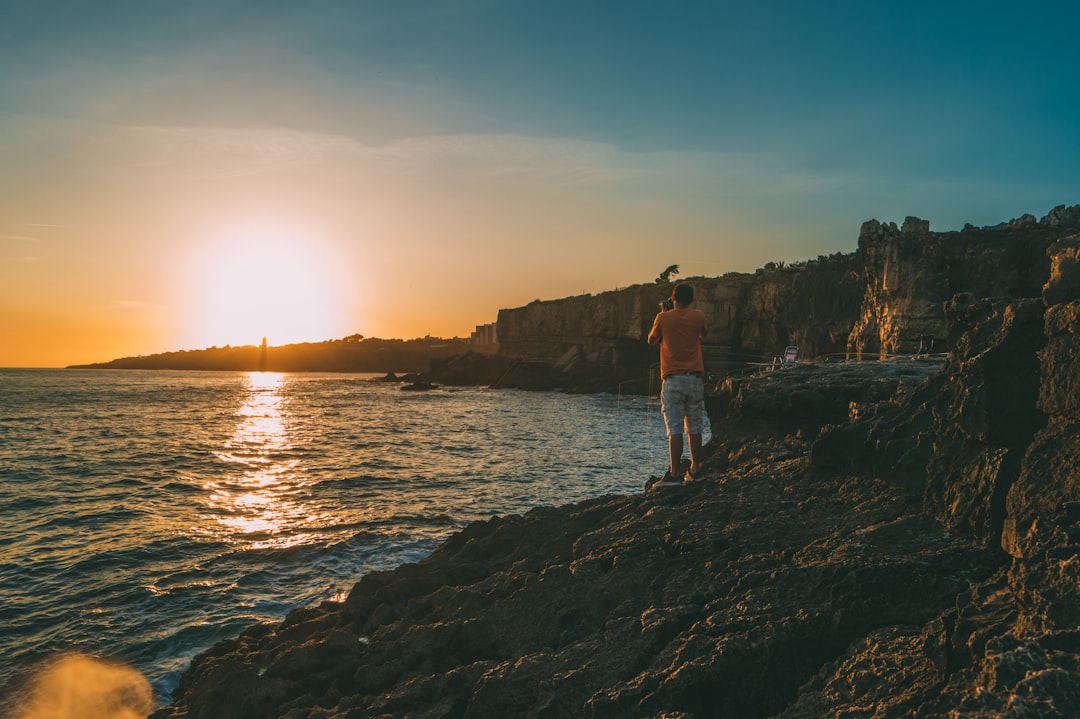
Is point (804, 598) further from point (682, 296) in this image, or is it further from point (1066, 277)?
point (682, 296)

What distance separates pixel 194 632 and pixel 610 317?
67795 millimetres

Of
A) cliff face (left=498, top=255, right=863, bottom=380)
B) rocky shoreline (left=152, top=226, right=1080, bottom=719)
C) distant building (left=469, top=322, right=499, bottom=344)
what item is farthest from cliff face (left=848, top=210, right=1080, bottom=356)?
distant building (left=469, top=322, right=499, bottom=344)

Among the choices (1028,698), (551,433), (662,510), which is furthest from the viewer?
(551,433)

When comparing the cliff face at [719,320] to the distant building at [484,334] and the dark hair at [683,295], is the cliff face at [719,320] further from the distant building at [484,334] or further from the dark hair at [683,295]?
the dark hair at [683,295]

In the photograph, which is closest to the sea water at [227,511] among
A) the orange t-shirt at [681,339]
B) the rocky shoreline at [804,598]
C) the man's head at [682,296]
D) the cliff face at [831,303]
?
the rocky shoreline at [804,598]

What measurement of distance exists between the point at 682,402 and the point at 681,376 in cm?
32

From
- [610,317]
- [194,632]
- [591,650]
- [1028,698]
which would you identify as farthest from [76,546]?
[610,317]

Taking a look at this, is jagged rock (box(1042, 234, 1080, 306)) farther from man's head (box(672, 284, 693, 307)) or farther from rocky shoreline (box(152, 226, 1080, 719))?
man's head (box(672, 284, 693, 307))

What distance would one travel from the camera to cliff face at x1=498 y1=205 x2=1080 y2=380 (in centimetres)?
3231

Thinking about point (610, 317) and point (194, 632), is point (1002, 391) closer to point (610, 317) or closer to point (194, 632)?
point (194, 632)

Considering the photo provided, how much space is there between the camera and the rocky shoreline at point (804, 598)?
3.04 m

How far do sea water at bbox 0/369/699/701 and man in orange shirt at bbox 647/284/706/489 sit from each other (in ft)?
16.9

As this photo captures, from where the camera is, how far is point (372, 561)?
10.2 m

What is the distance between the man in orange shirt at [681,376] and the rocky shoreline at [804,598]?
1.96ft
